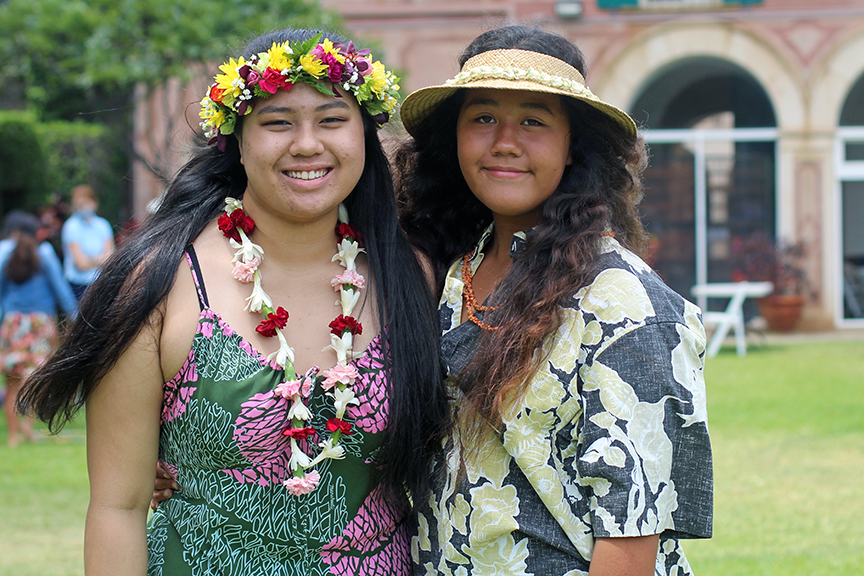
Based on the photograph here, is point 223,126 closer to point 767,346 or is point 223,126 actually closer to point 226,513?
point 226,513

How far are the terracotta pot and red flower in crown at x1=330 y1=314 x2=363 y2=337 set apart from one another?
12499 millimetres

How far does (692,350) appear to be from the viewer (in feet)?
6.35

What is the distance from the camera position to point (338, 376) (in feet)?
6.89

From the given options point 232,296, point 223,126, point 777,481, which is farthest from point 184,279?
point 777,481

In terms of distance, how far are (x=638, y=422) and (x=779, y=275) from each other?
12574mm

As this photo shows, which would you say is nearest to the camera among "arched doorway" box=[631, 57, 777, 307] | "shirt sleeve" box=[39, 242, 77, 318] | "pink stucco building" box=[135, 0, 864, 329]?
"shirt sleeve" box=[39, 242, 77, 318]

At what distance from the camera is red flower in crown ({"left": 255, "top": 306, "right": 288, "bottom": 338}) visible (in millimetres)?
2104

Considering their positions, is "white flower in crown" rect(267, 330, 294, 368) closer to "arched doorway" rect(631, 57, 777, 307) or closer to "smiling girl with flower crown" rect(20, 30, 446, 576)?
"smiling girl with flower crown" rect(20, 30, 446, 576)

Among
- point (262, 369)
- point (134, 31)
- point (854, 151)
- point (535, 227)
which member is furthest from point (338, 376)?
point (854, 151)

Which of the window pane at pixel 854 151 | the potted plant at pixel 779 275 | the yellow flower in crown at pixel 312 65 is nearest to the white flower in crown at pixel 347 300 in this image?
the yellow flower in crown at pixel 312 65

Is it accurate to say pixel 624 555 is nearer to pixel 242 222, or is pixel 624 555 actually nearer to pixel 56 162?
pixel 242 222

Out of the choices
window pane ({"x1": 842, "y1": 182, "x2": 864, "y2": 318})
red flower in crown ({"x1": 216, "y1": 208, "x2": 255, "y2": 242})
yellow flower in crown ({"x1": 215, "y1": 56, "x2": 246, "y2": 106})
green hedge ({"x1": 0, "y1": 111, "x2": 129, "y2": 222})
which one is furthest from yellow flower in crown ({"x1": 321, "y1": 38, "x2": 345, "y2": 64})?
window pane ({"x1": 842, "y1": 182, "x2": 864, "y2": 318})

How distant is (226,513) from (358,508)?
1.00 feet

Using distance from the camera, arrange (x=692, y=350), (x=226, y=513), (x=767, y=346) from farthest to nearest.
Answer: (x=767, y=346) → (x=226, y=513) → (x=692, y=350)
